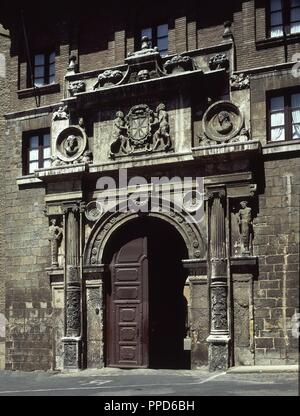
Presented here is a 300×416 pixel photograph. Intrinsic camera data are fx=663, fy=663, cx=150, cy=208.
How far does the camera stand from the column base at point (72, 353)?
15.5 metres

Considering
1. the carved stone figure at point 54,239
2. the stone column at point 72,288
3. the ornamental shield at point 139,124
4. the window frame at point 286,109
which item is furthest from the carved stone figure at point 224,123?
the carved stone figure at point 54,239

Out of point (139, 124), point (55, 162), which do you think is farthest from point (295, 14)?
point (55, 162)

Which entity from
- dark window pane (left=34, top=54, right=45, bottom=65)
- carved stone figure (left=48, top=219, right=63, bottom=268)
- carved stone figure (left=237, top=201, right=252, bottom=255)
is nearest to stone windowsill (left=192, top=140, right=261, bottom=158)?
carved stone figure (left=237, top=201, right=252, bottom=255)

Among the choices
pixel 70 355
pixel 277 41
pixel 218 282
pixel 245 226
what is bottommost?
pixel 70 355

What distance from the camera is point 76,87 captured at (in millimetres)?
16516

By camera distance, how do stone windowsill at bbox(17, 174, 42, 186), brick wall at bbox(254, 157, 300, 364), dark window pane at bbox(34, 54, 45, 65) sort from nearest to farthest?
1. brick wall at bbox(254, 157, 300, 364)
2. stone windowsill at bbox(17, 174, 42, 186)
3. dark window pane at bbox(34, 54, 45, 65)

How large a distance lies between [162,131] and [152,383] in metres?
5.69

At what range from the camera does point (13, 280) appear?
1689 cm

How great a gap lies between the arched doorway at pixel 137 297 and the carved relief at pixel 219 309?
72.9 inches

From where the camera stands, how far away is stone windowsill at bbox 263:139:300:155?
552 inches

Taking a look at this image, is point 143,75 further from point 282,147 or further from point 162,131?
point 282,147

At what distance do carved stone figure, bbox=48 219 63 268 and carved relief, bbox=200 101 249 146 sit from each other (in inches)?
167

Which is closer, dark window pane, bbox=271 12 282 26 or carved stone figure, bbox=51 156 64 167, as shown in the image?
dark window pane, bbox=271 12 282 26

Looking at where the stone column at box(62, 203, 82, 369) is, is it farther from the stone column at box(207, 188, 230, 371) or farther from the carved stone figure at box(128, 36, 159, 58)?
the carved stone figure at box(128, 36, 159, 58)
